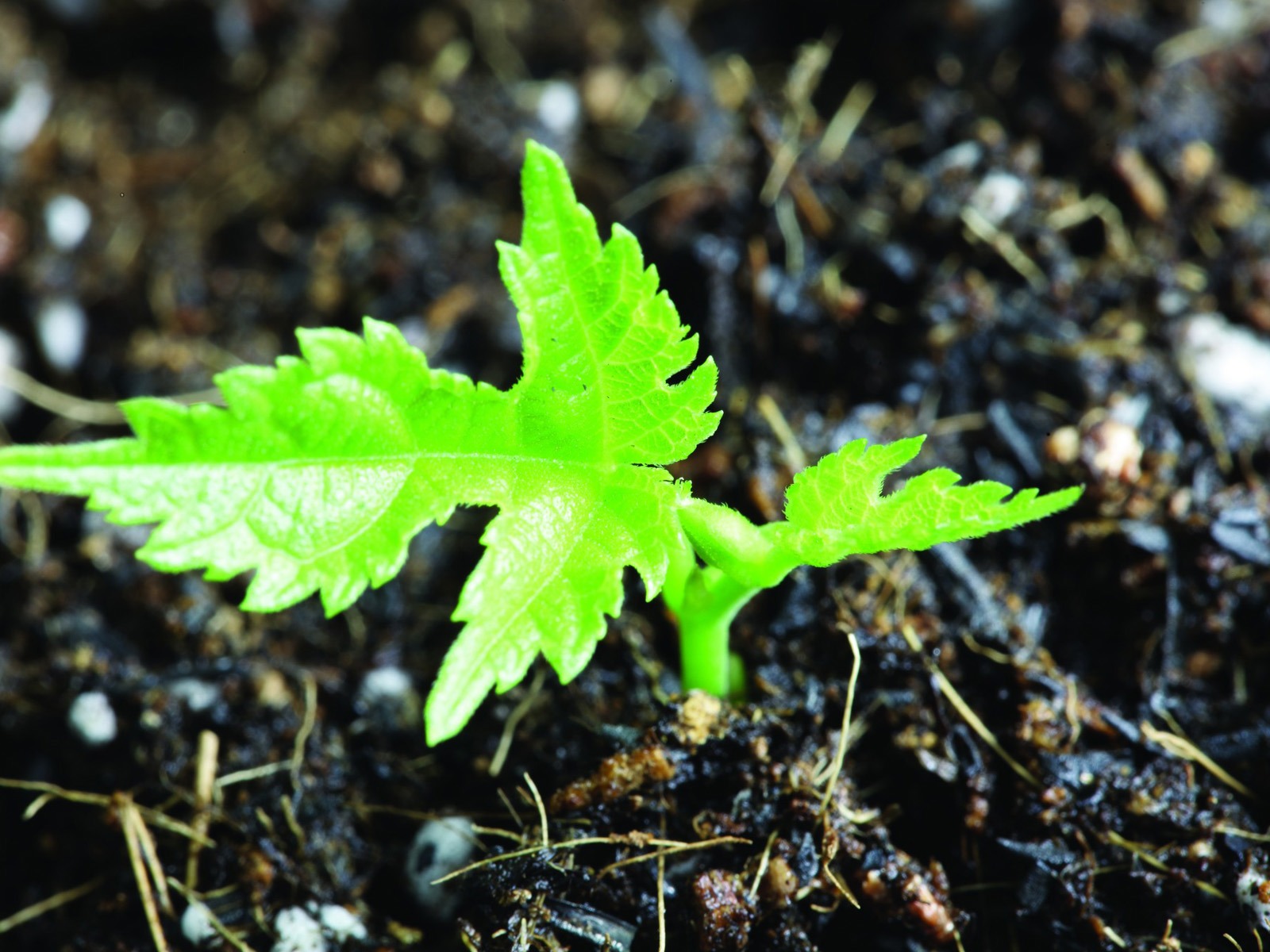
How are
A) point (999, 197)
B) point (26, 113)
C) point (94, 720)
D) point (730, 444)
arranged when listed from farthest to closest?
point (26, 113)
point (999, 197)
point (730, 444)
point (94, 720)

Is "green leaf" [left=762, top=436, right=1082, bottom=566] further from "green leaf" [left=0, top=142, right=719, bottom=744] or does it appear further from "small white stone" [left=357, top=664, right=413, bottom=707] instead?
"small white stone" [left=357, top=664, right=413, bottom=707]

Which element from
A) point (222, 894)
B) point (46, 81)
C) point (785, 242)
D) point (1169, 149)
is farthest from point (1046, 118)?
point (46, 81)

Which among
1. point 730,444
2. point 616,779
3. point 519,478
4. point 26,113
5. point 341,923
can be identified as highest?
point 26,113

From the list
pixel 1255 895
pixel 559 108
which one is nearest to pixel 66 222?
pixel 559 108

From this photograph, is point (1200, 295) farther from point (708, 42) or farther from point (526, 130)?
point (526, 130)

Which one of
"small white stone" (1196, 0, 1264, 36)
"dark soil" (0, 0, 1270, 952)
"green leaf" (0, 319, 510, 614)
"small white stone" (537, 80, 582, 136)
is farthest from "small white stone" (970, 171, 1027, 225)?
"green leaf" (0, 319, 510, 614)

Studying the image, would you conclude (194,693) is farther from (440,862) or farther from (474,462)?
(474,462)

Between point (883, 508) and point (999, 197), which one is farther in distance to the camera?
point (999, 197)
